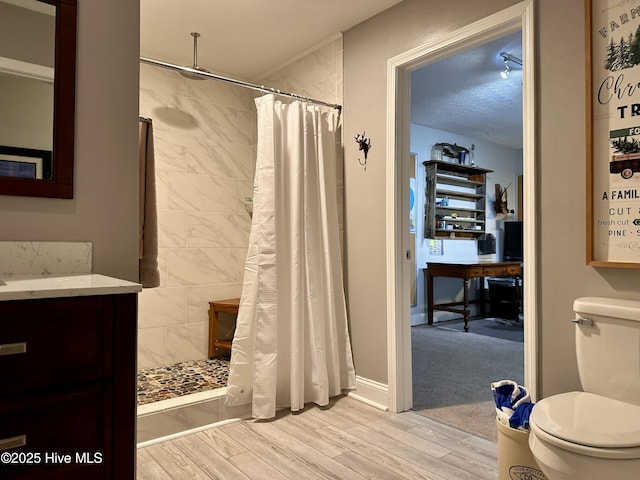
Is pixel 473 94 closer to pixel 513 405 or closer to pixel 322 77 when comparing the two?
pixel 322 77

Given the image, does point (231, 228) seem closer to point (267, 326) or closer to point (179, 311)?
point (179, 311)

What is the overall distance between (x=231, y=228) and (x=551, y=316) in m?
2.69

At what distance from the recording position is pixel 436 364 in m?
3.78

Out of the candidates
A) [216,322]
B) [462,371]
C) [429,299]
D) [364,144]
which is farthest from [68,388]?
[429,299]

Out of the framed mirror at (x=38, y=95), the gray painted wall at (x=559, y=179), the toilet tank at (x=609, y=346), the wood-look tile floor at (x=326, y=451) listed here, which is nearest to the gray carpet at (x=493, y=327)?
the wood-look tile floor at (x=326, y=451)

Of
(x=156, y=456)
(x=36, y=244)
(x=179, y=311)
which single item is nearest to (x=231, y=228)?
(x=179, y=311)

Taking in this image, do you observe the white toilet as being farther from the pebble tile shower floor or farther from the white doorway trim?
the pebble tile shower floor

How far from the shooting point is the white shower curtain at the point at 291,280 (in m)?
2.62

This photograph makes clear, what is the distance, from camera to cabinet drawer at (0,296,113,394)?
1012 millimetres

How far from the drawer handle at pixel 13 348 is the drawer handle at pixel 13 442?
0.66 ft

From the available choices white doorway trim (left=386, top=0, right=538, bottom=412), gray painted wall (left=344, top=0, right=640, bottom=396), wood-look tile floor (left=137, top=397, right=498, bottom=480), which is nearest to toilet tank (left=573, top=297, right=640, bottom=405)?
gray painted wall (left=344, top=0, right=640, bottom=396)

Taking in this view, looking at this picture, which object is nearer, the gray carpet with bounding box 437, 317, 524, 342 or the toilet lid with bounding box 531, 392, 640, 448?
the toilet lid with bounding box 531, 392, 640, 448

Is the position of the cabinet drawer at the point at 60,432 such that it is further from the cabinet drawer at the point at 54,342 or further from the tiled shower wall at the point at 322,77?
the tiled shower wall at the point at 322,77

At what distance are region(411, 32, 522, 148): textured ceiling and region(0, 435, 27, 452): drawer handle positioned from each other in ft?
10.4
